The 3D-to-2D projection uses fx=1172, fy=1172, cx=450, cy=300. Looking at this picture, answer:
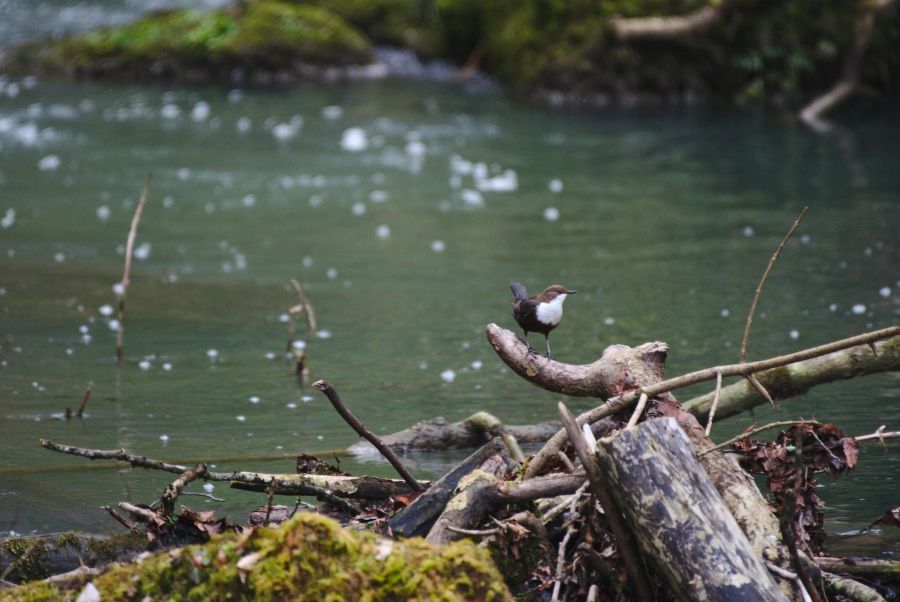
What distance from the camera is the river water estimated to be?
632 centimetres

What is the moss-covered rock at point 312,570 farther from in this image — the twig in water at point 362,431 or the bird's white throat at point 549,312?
the bird's white throat at point 549,312

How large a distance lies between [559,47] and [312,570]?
16.3 m

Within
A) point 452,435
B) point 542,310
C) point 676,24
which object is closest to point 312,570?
point 542,310

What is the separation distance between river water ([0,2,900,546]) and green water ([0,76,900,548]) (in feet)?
0.10

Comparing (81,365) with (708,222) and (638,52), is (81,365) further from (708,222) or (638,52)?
(638,52)

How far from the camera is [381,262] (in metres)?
10.4

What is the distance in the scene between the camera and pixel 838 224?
1135 centimetres

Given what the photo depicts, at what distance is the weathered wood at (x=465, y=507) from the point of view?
153 inches

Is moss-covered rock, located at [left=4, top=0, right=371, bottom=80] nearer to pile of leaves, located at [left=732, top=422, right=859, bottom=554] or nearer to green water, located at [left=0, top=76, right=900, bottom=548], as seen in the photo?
green water, located at [left=0, top=76, right=900, bottom=548]

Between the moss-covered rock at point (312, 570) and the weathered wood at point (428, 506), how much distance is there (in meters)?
0.60

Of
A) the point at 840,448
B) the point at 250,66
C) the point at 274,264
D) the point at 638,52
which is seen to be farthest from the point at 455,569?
the point at 250,66

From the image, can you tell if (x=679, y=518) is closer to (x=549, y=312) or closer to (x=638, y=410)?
(x=638, y=410)

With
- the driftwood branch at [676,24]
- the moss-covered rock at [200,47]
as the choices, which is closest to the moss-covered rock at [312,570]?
the driftwood branch at [676,24]

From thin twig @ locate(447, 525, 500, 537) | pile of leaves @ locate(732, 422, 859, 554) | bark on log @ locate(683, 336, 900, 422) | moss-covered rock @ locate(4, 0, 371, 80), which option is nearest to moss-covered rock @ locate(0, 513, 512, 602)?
thin twig @ locate(447, 525, 500, 537)
